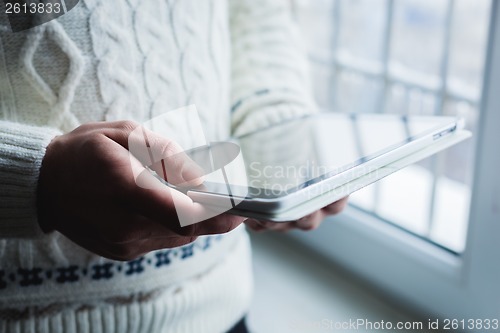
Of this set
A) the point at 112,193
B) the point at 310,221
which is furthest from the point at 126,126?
the point at 310,221

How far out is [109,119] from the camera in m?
0.44

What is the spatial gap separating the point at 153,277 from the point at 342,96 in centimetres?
63

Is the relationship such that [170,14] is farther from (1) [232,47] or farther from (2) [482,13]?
(2) [482,13]

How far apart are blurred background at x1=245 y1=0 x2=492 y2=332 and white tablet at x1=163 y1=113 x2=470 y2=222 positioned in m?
0.24

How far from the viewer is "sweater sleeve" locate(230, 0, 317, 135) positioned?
1.81ft

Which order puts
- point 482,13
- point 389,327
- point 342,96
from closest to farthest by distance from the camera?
point 389,327, point 482,13, point 342,96

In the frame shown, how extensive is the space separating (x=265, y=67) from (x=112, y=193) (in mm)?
294

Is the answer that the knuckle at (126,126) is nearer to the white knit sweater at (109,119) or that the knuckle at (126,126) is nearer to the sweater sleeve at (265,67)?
the white knit sweater at (109,119)

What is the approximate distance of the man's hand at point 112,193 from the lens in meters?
0.33

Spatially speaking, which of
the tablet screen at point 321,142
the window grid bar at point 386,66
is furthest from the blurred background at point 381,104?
the tablet screen at point 321,142

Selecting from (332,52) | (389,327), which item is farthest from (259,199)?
(332,52)

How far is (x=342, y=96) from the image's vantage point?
996 millimetres

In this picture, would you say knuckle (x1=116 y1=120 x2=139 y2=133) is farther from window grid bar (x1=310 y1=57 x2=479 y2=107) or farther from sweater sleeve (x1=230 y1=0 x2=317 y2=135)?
window grid bar (x1=310 y1=57 x2=479 y2=107)

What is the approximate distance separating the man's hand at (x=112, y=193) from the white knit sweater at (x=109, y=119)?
2 cm
